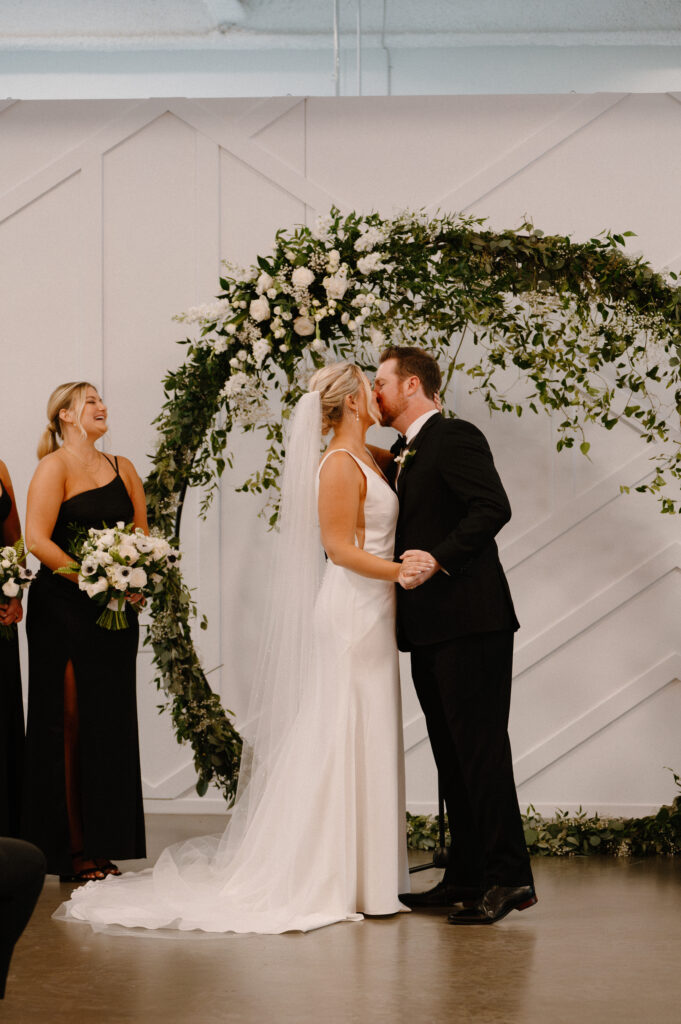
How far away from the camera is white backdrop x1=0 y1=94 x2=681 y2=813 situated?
548 centimetres


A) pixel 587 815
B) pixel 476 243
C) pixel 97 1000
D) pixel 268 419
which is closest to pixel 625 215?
pixel 476 243

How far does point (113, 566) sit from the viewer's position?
4.06 metres

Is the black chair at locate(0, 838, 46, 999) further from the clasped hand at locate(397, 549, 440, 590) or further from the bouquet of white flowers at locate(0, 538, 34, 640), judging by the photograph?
the bouquet of white flowers at locate(0, 538, 34, 640)

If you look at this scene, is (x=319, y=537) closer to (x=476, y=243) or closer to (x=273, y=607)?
(x=273, y=607)

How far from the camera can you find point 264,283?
4555 mm

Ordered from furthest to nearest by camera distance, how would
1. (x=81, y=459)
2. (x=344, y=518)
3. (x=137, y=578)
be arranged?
(x=81, y=459) < (x=137, y=578) < (x=344, y=518)

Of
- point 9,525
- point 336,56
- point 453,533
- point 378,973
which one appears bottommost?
point 378,973

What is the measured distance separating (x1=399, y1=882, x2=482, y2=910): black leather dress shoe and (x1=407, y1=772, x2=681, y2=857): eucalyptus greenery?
1077 mm

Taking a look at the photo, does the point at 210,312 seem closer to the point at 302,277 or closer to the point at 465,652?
the point at 302,277

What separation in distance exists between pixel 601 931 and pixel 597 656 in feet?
6.85

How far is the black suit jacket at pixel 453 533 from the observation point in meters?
3.70

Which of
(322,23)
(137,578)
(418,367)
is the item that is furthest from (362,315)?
(322,23)

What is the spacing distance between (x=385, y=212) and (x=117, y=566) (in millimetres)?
2664

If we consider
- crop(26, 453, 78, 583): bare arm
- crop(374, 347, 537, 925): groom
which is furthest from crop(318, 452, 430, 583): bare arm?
crop(26, 453, 78, 583): bare arm
